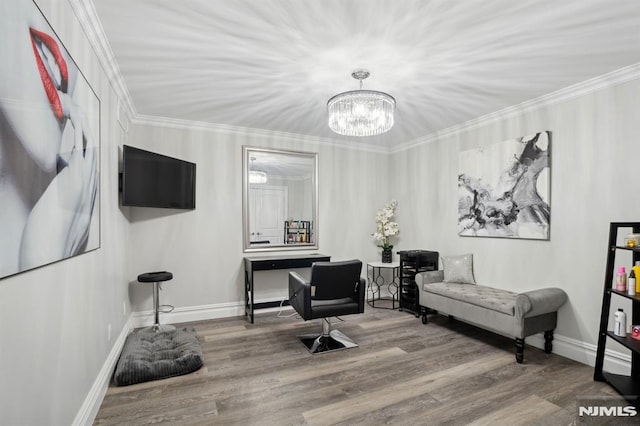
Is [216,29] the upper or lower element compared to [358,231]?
upper

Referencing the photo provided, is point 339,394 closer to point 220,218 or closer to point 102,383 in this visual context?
point 102,383

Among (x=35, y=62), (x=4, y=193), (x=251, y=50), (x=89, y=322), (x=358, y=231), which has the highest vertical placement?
(x=251, y=50)

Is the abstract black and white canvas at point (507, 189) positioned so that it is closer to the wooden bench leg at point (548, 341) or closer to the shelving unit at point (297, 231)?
the wooden bench leg at point (548, 341)

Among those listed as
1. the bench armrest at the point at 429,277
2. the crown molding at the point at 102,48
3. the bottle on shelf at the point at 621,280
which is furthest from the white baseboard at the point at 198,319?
the crown molding at the point at 102,48

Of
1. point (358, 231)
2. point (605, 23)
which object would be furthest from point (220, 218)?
point (605, 23)

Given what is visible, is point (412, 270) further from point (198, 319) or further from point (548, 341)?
point (198, 319)

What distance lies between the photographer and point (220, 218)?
14.5 ft

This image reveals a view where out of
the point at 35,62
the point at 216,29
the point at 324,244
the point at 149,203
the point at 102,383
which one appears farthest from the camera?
the point at 324,244

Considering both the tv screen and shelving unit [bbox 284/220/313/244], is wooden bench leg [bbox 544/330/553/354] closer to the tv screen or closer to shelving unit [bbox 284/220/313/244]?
shelving unit [bbox 284/220/313/244]

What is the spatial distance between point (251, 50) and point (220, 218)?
2489 mm

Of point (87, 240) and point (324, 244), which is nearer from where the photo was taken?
point (87, 240)

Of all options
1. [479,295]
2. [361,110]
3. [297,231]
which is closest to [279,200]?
[297,231]

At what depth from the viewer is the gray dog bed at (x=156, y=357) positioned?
262 cm

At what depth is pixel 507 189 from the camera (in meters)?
3.67
